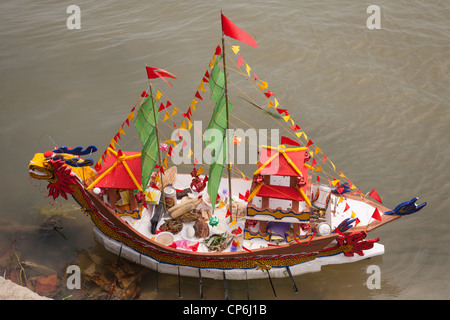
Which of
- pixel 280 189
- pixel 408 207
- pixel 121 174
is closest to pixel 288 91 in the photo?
pixel 280 189

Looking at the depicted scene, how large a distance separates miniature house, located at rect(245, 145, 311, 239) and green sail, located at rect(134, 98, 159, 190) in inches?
80.2

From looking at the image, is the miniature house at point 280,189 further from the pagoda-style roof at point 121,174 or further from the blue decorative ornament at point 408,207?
the pagoda-style roof at point 121,174

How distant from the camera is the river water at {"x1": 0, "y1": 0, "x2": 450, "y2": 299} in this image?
398 inches

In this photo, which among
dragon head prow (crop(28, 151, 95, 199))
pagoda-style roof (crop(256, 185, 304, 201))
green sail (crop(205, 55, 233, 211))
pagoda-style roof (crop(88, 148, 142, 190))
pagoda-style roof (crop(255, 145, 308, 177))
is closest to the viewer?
green sail (crop(205, 55, 233, 211))

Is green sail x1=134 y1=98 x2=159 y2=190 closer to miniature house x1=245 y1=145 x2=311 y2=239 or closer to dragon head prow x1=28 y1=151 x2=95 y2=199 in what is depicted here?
dragon head prow x1=28 y1=151 x2=95 y2=199

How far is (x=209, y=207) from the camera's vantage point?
952 centimetres

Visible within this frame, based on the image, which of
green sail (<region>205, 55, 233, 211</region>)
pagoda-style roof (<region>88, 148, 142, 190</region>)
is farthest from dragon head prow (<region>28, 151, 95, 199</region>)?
green sail (<region>205, 55, 233, 211</region>)

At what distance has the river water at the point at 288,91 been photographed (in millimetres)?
10102

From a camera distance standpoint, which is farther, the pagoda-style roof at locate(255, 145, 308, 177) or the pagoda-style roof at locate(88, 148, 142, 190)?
the pagoda-style roof at locate(88, 148, 142, 190)

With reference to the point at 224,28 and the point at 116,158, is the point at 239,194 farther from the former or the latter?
the point at 224,28

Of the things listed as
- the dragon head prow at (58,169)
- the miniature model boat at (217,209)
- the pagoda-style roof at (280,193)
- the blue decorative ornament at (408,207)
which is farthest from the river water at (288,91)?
the dragon head prow at (58,169)

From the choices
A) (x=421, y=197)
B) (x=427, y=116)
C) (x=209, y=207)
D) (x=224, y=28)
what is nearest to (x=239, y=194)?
(x=209, y=207)

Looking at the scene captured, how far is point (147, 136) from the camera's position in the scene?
27.9 feet

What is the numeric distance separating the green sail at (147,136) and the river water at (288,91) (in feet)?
8.93
